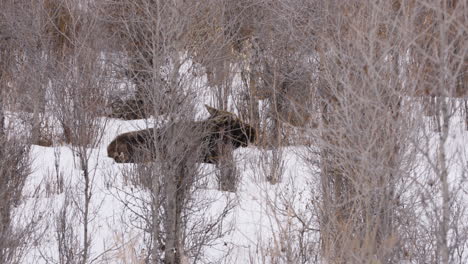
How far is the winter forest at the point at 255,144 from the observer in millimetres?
4723

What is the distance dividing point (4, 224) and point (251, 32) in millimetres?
8851

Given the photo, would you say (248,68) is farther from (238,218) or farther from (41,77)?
(238,218)

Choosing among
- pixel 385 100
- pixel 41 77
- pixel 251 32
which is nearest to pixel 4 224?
pixel 385 100

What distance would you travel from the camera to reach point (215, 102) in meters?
13.4

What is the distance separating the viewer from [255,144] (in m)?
11.4

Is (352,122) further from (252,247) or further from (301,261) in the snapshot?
(252,247)

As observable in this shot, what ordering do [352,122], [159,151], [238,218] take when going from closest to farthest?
[352,122] < [159,151] < [238,218]

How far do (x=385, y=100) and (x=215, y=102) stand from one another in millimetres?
7760

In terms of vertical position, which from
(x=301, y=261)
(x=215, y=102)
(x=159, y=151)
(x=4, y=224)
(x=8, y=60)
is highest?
(x=8, y=60)

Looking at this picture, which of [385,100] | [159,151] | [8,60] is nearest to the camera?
[385,100]

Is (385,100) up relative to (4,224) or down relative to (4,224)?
up

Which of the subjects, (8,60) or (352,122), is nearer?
(352,122)

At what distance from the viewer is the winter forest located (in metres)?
4.72

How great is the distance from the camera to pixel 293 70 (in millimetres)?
11766
